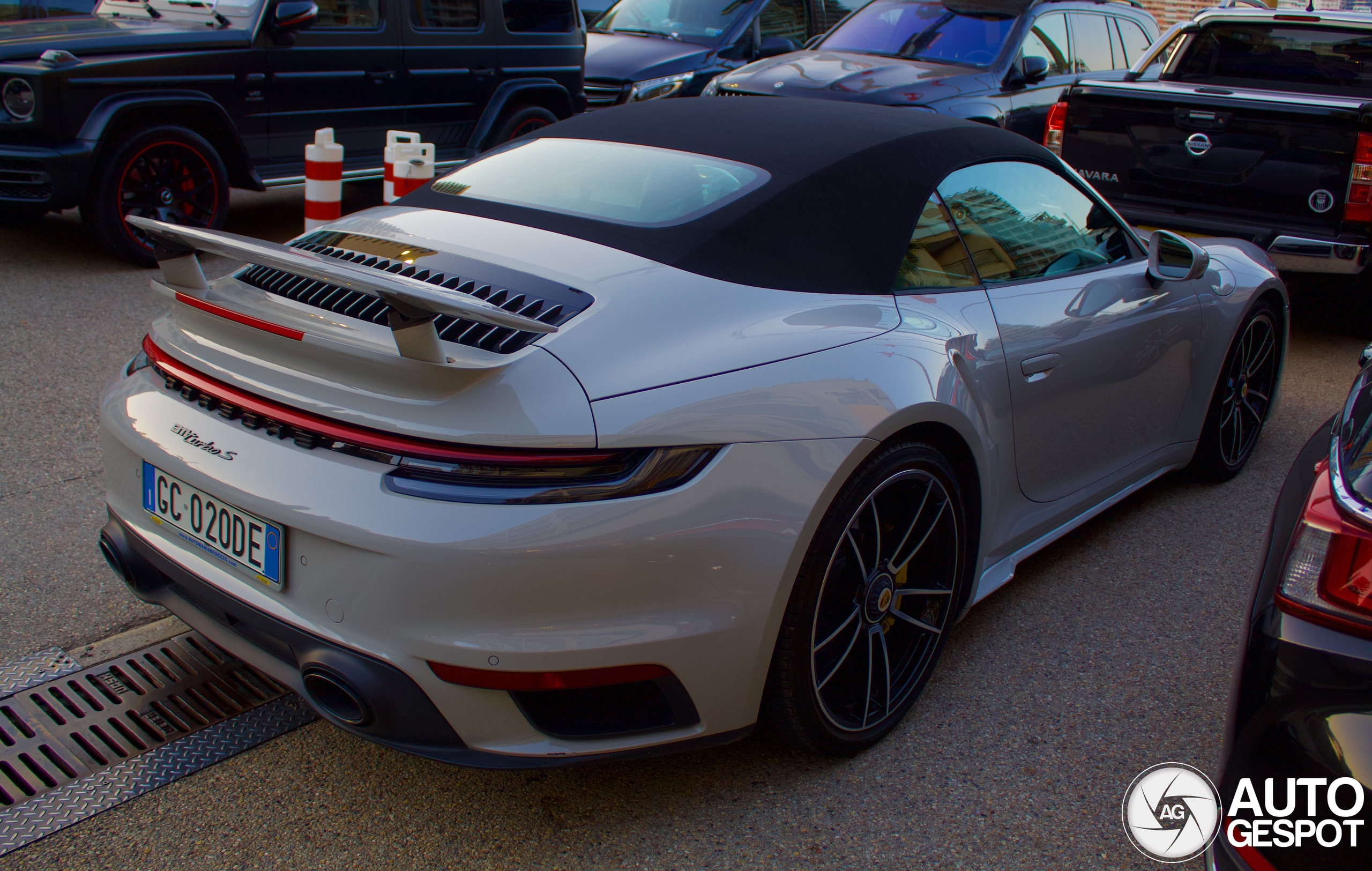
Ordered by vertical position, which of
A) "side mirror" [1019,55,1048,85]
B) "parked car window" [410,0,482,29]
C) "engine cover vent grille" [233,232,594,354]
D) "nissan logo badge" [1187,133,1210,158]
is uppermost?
"parked car window" [410,0,482,29]

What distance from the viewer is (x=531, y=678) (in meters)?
1.90

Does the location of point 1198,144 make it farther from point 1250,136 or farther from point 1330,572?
point 1330,572

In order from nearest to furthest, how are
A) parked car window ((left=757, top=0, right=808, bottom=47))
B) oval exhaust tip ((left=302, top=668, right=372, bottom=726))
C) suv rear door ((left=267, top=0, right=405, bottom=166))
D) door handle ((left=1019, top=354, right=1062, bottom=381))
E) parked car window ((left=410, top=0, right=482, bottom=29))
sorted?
oval exhaust tip ((left=302, top=668, right=372, bottom=726))
door handle ((left=1019, top=354, right=1062, bottom=381))
suv rear door ((left=267, top=0, right=405, bottom=166))
parked car window ((left=410, top=0, right=482, bottom=29))
parked car window ((left=757, top=0, right=808, bottom=47))

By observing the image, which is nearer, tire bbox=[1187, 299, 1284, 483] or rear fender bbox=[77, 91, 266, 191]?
tire bbox=[1187, 299, 1284, 483]

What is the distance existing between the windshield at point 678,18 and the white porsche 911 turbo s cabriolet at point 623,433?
23.9 ft

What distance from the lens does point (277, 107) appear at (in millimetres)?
6738

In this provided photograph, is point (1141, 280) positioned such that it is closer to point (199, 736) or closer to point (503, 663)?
point (503, 663)

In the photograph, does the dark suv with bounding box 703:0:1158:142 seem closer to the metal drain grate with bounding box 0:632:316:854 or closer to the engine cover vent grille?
the engine cover vent grille

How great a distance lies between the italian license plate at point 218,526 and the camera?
79.1 inches

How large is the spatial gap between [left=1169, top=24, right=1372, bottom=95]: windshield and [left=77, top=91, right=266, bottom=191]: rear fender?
5876 mm

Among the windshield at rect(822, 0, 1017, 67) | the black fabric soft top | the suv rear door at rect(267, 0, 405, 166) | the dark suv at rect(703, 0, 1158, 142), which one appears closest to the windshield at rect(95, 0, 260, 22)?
the suv rear door at rect(267, 0, 405, 166)

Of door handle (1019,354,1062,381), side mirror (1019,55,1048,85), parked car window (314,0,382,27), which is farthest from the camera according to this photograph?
side mirror (1019,55,1048,85)

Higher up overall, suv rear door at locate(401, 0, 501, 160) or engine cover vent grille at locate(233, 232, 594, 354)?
suv rear door at locate(401, 0, 501, 160)

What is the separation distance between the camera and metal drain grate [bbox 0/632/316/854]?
2258mm
